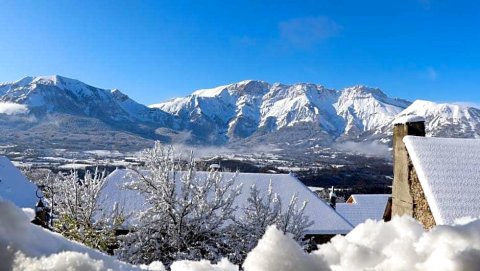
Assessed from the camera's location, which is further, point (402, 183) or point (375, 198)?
point (375, 198)

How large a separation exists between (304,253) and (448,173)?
8.10 m

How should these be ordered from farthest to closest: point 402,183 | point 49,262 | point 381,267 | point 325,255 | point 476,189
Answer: point 402,183, point 476,189, point 325,255, point 381,267, point 49,262

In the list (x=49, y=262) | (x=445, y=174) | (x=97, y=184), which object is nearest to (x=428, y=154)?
(x=445, y=174)

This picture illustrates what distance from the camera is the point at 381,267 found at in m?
1.24

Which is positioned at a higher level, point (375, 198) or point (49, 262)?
point (49, 262)

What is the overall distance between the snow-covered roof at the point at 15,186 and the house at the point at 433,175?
23.0m

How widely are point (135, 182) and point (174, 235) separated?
A: 224 centimetres

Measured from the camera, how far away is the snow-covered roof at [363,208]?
3578cm

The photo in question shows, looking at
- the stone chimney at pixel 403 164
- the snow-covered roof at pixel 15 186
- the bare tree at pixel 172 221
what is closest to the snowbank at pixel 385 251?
the stone chimney at pixel 403 164

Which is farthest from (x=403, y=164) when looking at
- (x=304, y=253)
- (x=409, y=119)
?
(x=304, y=253)

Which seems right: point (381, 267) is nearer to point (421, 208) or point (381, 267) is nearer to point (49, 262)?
point (49, 262)

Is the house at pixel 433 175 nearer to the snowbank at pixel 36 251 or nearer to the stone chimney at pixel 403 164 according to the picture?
the stone chimney at pixel 403 164

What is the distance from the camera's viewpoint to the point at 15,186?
2852 cm

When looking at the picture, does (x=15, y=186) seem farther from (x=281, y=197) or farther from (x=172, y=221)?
(x=172, y=221)
